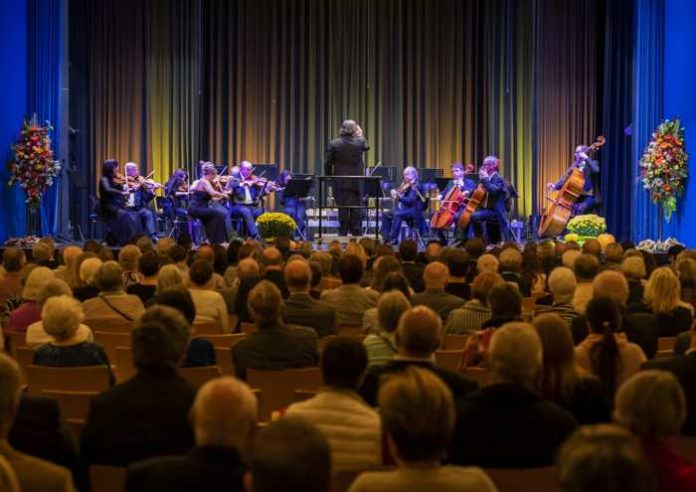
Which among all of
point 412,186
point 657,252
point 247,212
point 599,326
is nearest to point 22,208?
point 247,212

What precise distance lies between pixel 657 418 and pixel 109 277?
4339 millimetres

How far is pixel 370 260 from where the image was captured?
34.2ft

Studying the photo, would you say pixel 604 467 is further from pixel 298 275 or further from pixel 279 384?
pixel 298 275

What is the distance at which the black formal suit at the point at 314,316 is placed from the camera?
643cm

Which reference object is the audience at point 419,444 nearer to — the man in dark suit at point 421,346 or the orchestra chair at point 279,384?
the man in dark suit at point 421,346

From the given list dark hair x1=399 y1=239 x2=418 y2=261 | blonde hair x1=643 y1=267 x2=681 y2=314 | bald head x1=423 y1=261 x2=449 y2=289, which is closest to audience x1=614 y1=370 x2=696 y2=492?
blonde hair x1=643 y1=267 x2=681 y2=314

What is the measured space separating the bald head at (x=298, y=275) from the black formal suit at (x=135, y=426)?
9.32 feet

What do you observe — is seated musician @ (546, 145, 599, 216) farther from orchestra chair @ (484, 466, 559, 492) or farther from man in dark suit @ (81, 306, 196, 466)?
orchestra chair @ (484, 466, 559, 492)

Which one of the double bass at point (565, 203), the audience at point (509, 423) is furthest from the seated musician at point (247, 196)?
the audience at point (509, 423)

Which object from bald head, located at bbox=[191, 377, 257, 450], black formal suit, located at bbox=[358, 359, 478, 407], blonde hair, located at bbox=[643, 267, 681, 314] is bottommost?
black formal suit, located at bbox=[358, 359, 478, 407]

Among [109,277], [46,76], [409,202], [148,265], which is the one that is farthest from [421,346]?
[46,76]

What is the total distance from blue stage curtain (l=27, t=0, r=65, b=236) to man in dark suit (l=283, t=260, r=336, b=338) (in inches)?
418

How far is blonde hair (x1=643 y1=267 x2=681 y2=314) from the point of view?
6309 millimetres

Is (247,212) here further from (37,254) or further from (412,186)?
(37,254)
